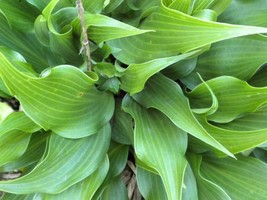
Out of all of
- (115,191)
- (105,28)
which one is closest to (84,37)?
(105,28)

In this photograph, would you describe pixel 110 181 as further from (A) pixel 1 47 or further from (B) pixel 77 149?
(A) pixel 1 47

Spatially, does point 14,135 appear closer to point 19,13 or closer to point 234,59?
A: point 19,13

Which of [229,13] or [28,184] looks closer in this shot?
[28,184]

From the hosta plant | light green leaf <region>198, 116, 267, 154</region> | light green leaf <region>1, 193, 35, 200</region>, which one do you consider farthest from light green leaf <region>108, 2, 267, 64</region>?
light green leaf <region>1, 193, 35, 200</region>

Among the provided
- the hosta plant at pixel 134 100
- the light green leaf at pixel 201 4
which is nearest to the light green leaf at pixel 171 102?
the hosta plant at pixel 134 100

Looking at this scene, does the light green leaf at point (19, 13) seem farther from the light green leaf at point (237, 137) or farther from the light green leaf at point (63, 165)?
the light green leaf at point (237, 137)

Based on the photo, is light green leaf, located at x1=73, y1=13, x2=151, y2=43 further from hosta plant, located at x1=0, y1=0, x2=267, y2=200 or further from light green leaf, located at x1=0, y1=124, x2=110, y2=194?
light green leaf, located at x1=0, y1=124, x2=110, y2=194

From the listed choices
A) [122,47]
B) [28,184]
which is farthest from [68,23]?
[28,184]
